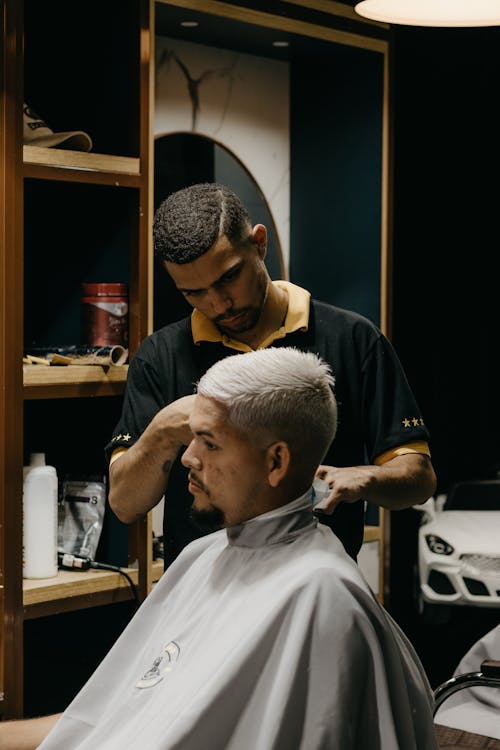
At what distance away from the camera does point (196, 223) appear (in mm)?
2244

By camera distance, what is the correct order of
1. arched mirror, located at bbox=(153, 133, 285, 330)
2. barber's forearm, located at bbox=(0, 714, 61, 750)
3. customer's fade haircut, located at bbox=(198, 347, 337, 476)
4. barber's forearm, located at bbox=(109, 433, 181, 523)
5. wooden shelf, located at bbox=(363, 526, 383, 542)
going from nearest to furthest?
1. customer's fade haircut, located at bbox=(198, 347, 337, 476)
2. barber's forearm, located at bbox=(0, 714, 61, 750)
3. barber's forearm, located at bbox=(109, 433, 181, 523)
4. arched mirror, located at bbox=(153, 133, 285, 330)
5. wooden shelf, located at bbox=(363, 526, 383, 542)

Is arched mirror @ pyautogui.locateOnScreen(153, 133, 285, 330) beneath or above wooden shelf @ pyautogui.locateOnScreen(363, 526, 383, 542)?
above

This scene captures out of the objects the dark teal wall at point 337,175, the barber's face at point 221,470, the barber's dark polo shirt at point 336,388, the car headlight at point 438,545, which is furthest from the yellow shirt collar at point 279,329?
the car headlight at point 438,545

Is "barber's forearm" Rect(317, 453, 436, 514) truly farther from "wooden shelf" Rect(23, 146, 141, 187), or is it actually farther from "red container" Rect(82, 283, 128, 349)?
"wooden shelf" Rect(23, 146, 141, 187)

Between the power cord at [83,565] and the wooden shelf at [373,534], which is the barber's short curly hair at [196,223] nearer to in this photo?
the power cord at [83,565]

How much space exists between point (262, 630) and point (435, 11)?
3.97 ft

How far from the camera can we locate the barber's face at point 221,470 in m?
1.80

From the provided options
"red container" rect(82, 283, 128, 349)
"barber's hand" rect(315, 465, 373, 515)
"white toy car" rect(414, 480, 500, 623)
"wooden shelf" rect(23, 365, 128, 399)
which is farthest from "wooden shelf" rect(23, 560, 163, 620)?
"white toy car" rect(414, 480, 500, 623)

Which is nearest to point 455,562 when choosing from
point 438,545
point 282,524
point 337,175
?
point 438,545

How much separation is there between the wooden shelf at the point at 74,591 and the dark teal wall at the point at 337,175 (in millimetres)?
1249

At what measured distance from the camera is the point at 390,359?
245 cm

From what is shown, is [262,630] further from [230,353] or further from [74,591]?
[74,591]

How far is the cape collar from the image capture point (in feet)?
6.08

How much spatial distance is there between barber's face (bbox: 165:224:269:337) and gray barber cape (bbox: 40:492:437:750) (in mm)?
558
